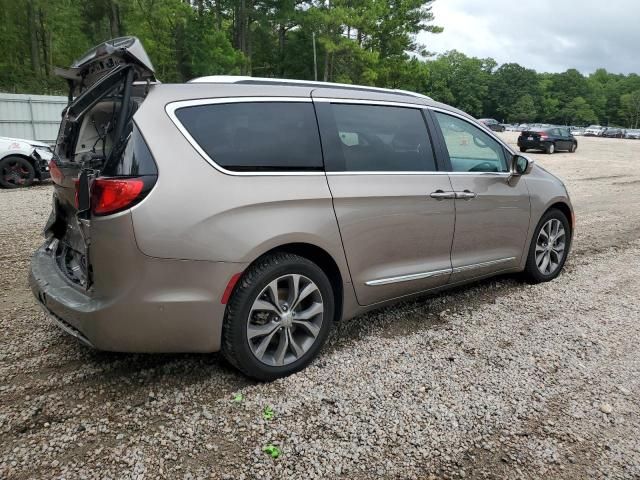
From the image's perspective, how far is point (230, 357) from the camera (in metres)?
2.86

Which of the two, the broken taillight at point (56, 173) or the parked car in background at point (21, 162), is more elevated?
the broken taillight at point (56, 173)

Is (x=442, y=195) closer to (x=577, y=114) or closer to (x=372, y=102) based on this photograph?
(x=372, y=102)

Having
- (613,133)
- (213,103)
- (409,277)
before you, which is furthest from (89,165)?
(613,133)

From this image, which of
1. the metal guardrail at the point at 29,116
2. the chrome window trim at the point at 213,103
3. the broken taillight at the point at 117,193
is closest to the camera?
the broken taillight at the point at 117,193

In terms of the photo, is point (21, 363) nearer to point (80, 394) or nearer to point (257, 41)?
point (80, 394)

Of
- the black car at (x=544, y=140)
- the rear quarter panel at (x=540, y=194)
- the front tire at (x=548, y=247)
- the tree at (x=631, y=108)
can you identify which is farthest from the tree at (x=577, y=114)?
the rear quarter panel at (x=540, y=194)

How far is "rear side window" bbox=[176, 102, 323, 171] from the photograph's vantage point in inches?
108

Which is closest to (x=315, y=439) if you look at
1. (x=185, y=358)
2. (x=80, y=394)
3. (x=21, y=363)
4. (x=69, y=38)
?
(x=185, y=358)

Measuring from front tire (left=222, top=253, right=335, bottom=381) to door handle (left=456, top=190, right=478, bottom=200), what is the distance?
4.58 feet

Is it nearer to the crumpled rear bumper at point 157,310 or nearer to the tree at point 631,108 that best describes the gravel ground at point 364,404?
the crumpled rear bumper at point 157,310

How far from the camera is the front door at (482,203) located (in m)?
3.93

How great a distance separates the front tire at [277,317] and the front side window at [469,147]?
1.65 metres

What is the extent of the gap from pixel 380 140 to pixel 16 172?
10.2 metres

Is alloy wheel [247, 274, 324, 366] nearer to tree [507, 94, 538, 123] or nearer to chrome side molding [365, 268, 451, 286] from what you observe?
chrome side molding [365, 268, 451, 286]
